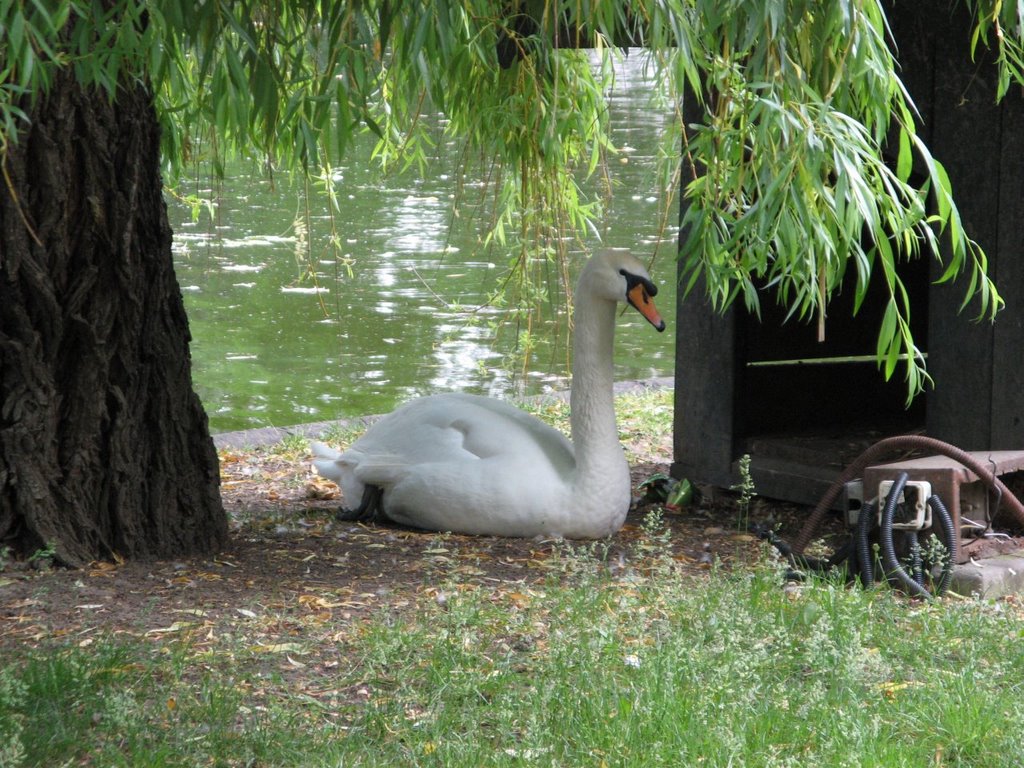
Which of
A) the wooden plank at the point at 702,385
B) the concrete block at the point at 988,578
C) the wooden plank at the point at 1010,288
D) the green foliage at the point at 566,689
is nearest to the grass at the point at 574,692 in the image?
the green foliage at the point at 566,689

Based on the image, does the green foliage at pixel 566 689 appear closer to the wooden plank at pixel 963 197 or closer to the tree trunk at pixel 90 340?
the tree trunk at pixel 90 340

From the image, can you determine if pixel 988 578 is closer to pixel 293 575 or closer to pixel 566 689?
pixel 566 689

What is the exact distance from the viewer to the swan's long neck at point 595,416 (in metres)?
5.29

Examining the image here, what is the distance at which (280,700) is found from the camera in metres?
3.34

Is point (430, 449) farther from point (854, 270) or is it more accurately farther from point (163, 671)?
point (854, 270)

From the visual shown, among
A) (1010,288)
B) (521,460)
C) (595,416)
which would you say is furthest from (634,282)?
(1010,288)

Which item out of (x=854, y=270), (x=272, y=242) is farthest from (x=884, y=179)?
(x=272, y=242)

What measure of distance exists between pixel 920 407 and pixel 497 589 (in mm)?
3460

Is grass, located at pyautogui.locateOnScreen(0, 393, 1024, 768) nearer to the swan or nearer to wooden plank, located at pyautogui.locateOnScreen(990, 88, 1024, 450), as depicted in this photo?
the swan

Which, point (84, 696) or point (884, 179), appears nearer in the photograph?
point (84, 696)

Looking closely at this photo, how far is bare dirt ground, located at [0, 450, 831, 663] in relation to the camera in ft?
12.8

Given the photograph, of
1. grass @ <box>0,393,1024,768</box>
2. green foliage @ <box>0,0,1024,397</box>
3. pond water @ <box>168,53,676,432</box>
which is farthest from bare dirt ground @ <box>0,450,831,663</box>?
pond water @ <box>168,53,676,432</box>

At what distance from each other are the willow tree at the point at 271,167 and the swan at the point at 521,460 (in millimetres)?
545

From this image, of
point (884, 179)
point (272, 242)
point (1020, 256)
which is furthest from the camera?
point (272, 242)
